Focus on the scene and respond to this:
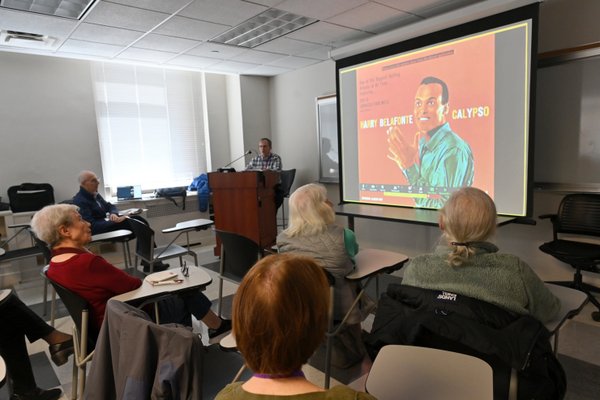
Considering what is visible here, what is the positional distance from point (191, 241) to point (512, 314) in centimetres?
522

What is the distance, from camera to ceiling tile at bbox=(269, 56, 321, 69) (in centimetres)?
518

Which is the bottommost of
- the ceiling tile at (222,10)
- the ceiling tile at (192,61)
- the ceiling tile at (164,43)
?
the ceiling tile at (222,10)

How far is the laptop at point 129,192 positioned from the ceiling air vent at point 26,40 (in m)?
2.04

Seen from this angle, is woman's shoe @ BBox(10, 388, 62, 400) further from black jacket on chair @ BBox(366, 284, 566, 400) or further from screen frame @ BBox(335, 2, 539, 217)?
screen frame @ BBox(335, 2, 539, 217)

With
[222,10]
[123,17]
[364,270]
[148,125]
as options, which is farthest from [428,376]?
[148,125]

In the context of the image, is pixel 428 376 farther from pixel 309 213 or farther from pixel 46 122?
pixel 46 122

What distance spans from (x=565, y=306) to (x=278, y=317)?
1341 millimetres

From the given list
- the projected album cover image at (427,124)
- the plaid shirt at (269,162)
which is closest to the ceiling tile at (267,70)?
the plaid shirt at (269,162)

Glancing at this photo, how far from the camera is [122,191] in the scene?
5516 mm

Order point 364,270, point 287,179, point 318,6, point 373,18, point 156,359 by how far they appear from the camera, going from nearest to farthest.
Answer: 1. point 156,359
2. point 364,270
3. point 318,6
4. point 373,18
5. point 287,179

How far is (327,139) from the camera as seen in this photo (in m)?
5.33

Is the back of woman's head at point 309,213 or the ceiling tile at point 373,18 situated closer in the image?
the back of woman's head at point 309,213

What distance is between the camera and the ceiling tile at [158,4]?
3.14 meters

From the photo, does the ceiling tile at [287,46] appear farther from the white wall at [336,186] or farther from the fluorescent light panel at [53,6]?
the fluorescent light panel at [53,6]
